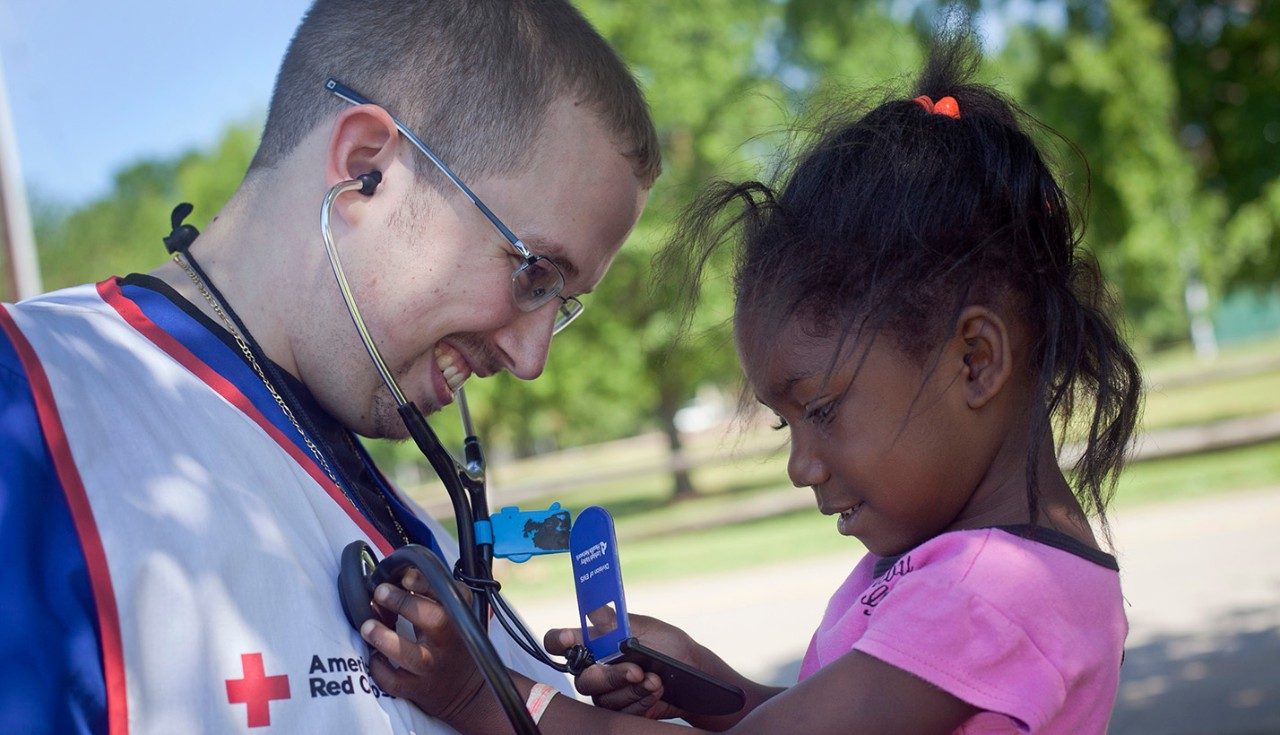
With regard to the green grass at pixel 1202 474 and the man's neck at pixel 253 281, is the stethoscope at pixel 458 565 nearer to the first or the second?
the man's neck at pixel 253 281

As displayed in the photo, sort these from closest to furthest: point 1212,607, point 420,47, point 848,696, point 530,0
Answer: point 848,696
point 420,47
point 530,0
point 1212,607

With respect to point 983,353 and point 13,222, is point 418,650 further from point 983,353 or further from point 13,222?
point 13,222

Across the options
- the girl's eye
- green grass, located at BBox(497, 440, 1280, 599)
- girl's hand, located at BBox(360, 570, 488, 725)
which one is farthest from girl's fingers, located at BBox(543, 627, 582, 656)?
green grass, located at BBox(497, 440, 1280, 599)

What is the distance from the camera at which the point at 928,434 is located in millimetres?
2059

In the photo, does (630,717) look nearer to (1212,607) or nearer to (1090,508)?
(1090,508)

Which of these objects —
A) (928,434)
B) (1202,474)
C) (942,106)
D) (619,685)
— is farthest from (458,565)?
(1202,474)

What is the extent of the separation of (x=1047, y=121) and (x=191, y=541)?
14.1 m

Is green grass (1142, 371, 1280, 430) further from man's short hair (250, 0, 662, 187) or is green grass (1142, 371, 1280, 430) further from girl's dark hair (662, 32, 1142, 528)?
man's short hair (250, 0, 662, 187)

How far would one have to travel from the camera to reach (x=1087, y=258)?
2420 mm

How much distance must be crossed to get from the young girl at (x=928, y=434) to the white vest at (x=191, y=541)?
0.41 feet

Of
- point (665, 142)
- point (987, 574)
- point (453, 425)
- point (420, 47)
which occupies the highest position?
point (665, 142)

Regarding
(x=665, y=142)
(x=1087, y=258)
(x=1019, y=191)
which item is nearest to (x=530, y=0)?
(x=1019, y=191)

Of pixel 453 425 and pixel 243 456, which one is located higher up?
pixel 453 425

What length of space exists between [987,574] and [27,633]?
1.29m
